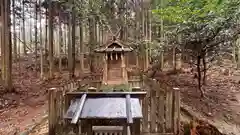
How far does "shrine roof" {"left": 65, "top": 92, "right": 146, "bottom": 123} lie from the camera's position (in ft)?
10.4

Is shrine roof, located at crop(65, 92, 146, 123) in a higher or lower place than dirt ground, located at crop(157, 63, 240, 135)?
higher

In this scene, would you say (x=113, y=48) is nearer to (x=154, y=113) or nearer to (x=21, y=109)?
(x=21, y=109)

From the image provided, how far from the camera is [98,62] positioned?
1006 inches

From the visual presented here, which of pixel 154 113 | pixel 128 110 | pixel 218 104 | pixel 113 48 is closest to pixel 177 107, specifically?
pixel 154 113

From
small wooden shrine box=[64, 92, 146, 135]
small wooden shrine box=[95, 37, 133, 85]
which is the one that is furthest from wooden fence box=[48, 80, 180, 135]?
small wooden shrine box=[95, 37, 133, 85]

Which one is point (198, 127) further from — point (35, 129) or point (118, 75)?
point (118, 75)

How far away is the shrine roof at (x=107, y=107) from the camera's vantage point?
124 inches

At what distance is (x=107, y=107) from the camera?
3.36 m

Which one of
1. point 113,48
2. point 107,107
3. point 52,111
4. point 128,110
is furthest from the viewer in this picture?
point 113,48

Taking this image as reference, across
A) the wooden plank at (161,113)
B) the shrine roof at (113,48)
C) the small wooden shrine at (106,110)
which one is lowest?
the wooden plank at (161,113)

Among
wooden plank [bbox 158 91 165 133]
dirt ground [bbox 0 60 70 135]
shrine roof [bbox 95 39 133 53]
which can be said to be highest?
shrine roof [bbox 95 39 133 53]

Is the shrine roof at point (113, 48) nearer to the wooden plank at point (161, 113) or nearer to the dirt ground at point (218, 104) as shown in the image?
the dirt ground at point (218, 104)

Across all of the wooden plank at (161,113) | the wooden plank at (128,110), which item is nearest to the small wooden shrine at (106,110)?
the wooden plank at (128,110)

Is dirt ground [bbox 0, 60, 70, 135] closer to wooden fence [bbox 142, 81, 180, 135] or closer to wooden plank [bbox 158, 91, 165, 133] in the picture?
wooden fence [bbox 142, 81, 180, 135]
